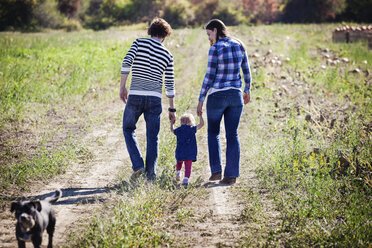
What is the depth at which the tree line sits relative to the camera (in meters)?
38.9

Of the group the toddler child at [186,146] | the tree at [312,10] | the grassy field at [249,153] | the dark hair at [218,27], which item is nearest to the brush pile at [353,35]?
the grassy field at [249,153]

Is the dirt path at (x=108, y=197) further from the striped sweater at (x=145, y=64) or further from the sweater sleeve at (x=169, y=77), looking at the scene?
the striped sweater at (x=145, y=64)

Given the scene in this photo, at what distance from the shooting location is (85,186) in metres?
4.94

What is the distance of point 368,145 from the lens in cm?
528

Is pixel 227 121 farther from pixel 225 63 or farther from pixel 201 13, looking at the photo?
pixel 201 13

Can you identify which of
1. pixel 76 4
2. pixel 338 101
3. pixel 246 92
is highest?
pixel 76 4

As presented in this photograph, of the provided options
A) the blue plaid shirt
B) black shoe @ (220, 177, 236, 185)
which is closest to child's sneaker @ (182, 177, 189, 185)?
black shoe @ (220, 177, 236, 185)

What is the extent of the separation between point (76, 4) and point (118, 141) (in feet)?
151

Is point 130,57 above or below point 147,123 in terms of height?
above

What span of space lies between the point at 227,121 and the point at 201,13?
37.9 m

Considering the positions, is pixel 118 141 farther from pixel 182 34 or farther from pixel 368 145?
pixel 182 34

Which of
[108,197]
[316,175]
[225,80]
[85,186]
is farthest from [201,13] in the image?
[108,197]

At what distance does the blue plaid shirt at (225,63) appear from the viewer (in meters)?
4.75

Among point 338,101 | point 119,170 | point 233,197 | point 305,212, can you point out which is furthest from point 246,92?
point 338,101
